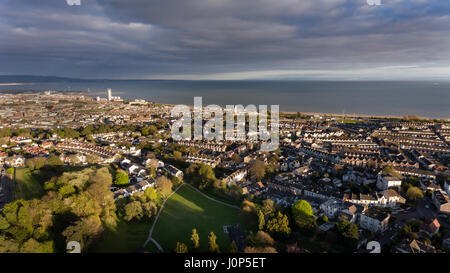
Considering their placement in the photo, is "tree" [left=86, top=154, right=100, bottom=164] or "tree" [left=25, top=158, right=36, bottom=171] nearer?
"tree" [left=25, top=158, right=36, bottom=171]

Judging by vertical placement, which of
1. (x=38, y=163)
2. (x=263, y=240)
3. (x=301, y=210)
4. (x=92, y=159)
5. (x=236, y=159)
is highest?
(x=38, y=163)

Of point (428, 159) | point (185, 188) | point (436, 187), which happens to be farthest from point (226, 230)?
point (428, 159)

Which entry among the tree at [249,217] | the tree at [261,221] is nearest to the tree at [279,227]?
the tree at [261,221]

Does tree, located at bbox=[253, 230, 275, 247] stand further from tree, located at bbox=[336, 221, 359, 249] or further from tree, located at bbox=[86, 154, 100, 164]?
tree, located at bbox=[86, 154, 100, 164]

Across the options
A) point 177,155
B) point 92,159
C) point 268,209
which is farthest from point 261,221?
point 92,159

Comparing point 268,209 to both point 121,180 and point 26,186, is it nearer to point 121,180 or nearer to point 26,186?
point 121,180

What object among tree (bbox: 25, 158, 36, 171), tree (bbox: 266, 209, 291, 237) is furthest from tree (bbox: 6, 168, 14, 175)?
tree (bbox: 266, 209, 291, 237)

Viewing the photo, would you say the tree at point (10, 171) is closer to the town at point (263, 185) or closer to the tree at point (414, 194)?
the town at point (263, 185)
